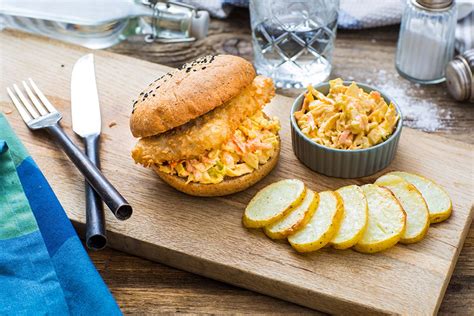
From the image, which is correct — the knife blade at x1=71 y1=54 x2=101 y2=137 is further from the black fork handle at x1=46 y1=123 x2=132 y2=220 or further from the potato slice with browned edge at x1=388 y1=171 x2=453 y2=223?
the potato slice with browned edge at x1=388 y1=171 x2=453 y2=223

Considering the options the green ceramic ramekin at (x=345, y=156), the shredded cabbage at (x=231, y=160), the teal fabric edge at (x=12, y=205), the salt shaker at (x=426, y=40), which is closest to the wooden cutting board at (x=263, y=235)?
the green ceramic ramekin at (x=345, y=156)

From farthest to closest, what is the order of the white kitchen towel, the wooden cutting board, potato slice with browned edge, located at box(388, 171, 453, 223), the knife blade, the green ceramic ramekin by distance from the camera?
the white kitchen towel < the knife blade < the green ceramic ramekin < potato slice with browned edge, located at box(388, 171, 453, 223) < the wooden cutting board

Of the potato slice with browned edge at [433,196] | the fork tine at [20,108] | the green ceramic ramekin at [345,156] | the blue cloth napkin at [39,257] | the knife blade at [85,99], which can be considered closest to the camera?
the blue cloth napkin at [39,257]

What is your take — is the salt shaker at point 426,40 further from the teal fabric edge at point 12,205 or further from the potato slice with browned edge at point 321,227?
the teal fabric edge at point 12,205

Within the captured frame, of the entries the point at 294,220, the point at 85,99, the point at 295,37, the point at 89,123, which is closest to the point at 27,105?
the point at 85,99

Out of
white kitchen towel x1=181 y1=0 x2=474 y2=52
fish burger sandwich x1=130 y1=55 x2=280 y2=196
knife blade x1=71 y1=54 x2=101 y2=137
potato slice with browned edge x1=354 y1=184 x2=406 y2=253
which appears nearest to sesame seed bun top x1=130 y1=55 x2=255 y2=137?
fish burger sandwich x1=130 y1=55 x2=280 y2=196

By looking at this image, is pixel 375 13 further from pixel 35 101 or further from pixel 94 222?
pixel 94 222
